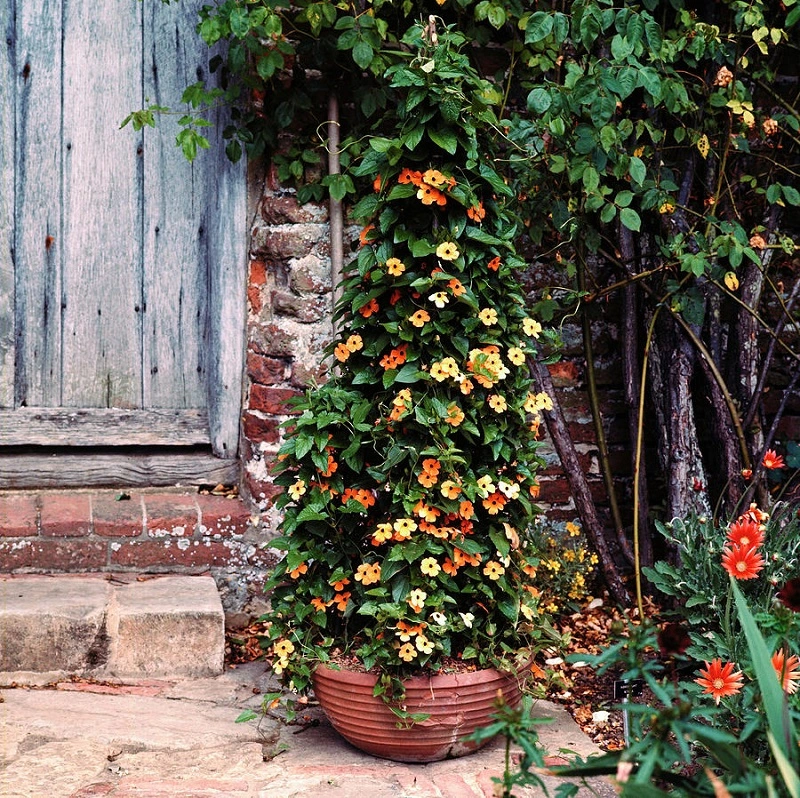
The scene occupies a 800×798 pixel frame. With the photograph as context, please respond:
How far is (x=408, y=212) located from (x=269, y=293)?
99 cm

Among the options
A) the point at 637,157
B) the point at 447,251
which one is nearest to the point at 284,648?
the point at 447,251

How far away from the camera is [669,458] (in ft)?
10.9

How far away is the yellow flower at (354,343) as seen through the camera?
241 cm

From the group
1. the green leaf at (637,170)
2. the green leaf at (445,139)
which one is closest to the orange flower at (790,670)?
the green leaf at (445,139)

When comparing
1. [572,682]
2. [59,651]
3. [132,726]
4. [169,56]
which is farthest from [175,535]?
[169,56]

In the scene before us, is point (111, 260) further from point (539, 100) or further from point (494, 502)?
point (494, 502)

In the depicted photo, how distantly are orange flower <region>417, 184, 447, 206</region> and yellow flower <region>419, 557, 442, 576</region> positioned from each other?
0.83 meters

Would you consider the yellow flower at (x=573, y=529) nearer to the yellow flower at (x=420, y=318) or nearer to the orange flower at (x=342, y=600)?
the orange flower at (x=342, y=600)

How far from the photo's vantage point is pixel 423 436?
7.65 ft

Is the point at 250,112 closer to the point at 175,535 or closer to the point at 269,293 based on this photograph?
the point at 269,293

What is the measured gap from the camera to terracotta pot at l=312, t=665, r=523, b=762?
89.8 inches

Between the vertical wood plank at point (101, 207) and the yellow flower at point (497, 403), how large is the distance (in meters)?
1.59

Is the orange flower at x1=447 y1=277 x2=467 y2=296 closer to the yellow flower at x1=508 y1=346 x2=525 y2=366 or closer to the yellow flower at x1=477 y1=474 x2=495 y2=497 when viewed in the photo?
the yellow flower at x1=508 y1=346 x2=525 y2=366

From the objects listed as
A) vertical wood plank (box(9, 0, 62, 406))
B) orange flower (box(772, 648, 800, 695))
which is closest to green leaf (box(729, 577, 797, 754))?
orange flower (box(772, 648, 800, 695))
